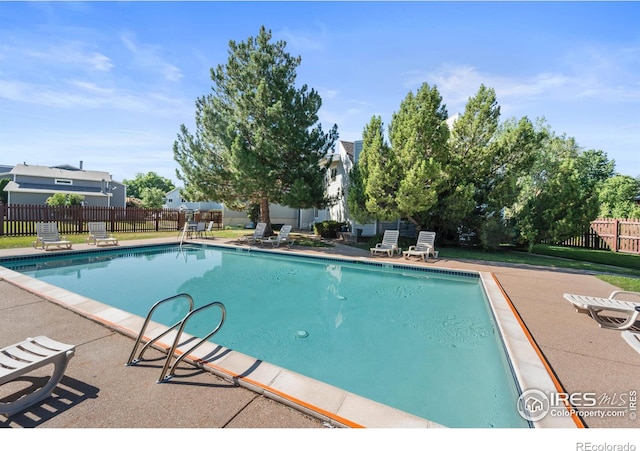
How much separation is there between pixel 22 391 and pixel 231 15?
10767 millimetres

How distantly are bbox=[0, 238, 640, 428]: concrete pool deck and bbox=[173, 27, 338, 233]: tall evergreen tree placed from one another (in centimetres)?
1010

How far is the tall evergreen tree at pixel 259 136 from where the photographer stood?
1394cm

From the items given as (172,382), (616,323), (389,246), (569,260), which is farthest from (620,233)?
(172,382)

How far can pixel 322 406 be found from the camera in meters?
2.61

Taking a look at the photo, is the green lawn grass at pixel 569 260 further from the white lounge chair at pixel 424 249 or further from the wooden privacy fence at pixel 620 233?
the wooden privacy fence at pixel 620 233

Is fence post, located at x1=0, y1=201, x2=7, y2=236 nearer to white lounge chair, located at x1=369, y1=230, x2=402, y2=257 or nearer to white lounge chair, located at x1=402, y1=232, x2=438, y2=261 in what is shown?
white lounge chair, located at x1=369, y1=230, x2=402, y2=257

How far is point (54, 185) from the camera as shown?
2998 centimetres

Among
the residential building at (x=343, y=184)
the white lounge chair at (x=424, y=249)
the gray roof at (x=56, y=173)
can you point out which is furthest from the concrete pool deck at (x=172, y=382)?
the gray roof at (x=56, y=173)

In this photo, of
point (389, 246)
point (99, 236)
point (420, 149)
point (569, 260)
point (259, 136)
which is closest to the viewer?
point (420, 149)

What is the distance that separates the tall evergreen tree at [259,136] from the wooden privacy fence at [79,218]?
6104 millimetres

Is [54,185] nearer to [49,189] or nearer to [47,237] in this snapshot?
[49,189]

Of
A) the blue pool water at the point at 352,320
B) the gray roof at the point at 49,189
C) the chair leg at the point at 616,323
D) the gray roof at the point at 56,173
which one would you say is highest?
the gray roof at the point at 56,173

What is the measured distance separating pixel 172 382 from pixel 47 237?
12.6 metres
